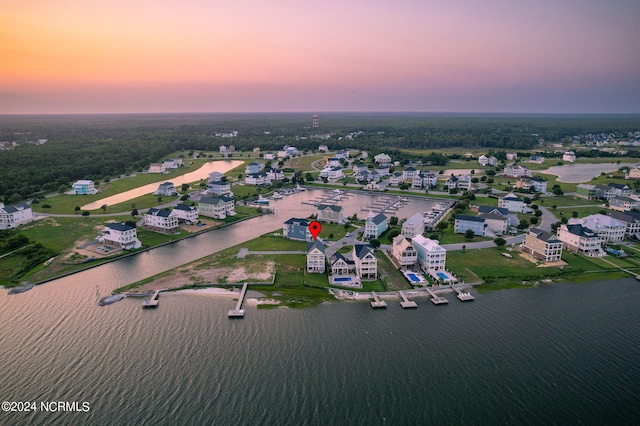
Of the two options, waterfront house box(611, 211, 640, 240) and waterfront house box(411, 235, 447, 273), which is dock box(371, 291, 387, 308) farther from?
waterfront house box(611, 211, 640, 240)

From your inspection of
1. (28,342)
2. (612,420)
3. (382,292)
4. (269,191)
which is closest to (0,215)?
(28,342)

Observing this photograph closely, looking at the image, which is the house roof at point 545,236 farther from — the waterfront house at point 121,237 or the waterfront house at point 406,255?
the waterfront house at point 121,237

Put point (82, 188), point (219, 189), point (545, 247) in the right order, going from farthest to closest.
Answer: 1. point (82, 188)
2. point (219, 189)
3. point (545, 247)

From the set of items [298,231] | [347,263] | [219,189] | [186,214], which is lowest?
[347,263]

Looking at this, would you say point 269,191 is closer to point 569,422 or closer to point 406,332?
point 406,332

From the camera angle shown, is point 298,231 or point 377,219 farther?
point 377,219

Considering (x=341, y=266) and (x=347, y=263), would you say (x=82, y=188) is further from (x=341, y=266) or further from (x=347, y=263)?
(x=347, y=263)

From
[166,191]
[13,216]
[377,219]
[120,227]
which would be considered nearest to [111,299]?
[120,227]
